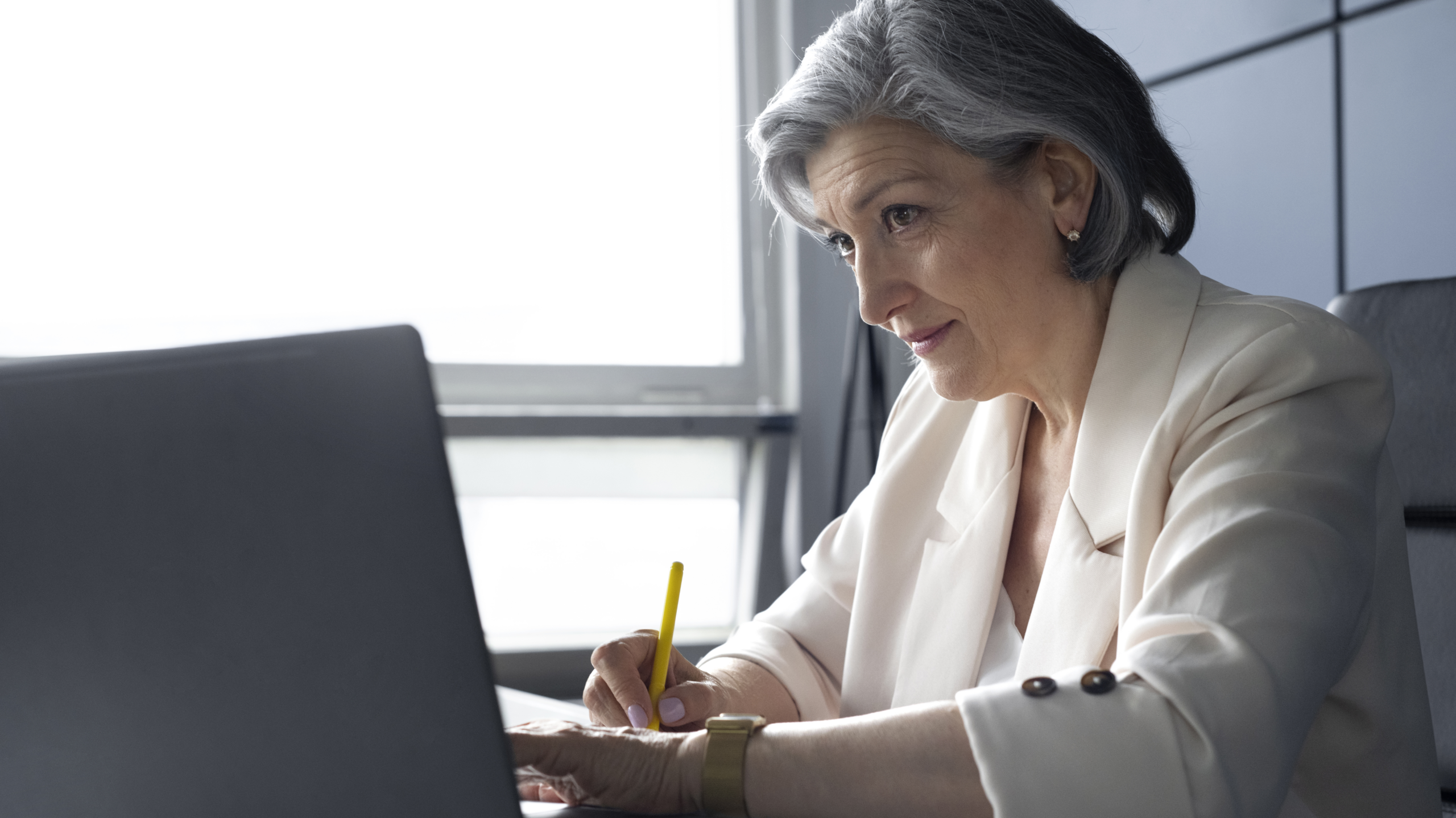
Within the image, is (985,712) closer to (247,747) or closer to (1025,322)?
(247,747)

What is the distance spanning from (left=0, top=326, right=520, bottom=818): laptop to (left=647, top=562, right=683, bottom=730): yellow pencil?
1.75 ft

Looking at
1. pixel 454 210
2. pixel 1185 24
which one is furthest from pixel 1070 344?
pixel 454 210

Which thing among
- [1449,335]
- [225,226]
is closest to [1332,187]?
[1449,335]

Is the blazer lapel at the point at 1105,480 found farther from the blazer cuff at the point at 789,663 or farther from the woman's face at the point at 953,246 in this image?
the blazer cuff at the point at 789,663

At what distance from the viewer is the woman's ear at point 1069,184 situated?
1156mm

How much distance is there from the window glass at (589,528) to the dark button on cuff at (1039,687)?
2154mm

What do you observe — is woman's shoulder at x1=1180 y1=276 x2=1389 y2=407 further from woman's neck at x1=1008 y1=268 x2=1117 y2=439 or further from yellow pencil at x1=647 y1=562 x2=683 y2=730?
yellow pencil at x1=647 y1=562 x2=683 y2=730

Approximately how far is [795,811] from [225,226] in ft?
7.87

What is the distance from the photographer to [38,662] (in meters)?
0.49

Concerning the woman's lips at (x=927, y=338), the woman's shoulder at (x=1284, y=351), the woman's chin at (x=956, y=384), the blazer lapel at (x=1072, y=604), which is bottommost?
the blazer lapel at (x=1072, y=604)

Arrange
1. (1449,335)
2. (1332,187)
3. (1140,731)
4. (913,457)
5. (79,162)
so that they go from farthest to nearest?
(79,162) → (1332,187) → (913,457) → (1449,335) → (1140,731)

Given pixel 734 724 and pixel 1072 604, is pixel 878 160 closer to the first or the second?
pixel 1072 604

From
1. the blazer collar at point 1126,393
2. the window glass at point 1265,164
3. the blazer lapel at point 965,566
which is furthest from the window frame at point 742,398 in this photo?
the blazer collar at point 1126,393

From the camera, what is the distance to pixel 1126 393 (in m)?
1.06
